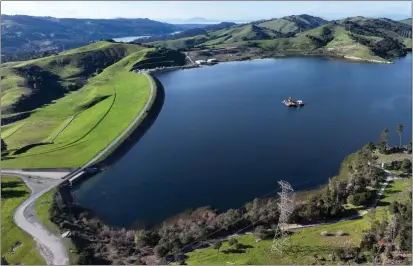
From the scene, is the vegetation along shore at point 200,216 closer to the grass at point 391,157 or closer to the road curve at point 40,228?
the grass at point 391,157

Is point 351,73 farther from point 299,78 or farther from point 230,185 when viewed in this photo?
point 230,185

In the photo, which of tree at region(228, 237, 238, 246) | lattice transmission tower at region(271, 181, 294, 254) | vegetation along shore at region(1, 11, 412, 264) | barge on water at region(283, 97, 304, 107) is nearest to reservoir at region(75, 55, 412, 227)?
barge on water at region(283, 97, 304, 107)

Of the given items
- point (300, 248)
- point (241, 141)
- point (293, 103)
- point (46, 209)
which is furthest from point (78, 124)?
point (300, 248)

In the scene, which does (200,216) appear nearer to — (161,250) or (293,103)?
(161,250)

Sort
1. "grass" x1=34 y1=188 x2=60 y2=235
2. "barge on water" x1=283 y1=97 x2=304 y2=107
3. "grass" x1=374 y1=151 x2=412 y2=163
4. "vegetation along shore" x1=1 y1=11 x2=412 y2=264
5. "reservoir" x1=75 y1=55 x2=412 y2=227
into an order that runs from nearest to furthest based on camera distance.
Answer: "vegetation along shore" x1=1 y1=11 x2=412 y2=264 → "grass" x1=34 y1=188 x2=60 y2=235 → "reservoir" x1=75 y1=55 x2=412 y2=227 → "grass" x1=374 y1=151 x2=412 y2=163 → "barge on water" x1=283 y1=97 x2=304 y2=107

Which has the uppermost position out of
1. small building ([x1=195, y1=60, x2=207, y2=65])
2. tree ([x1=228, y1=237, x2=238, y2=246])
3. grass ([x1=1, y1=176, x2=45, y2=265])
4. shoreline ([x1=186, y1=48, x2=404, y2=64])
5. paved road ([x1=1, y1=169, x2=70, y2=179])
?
shoreline ([x1=186, y1=48, x2=404, y2=64])

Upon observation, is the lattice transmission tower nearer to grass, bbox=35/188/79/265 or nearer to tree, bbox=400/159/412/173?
grass, bbox=35/188/79/265

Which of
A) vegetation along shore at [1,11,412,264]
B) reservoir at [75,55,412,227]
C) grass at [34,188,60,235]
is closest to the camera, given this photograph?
vegetation along shore at [1,11,412,264]

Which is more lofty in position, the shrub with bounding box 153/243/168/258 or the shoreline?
the shoreline
